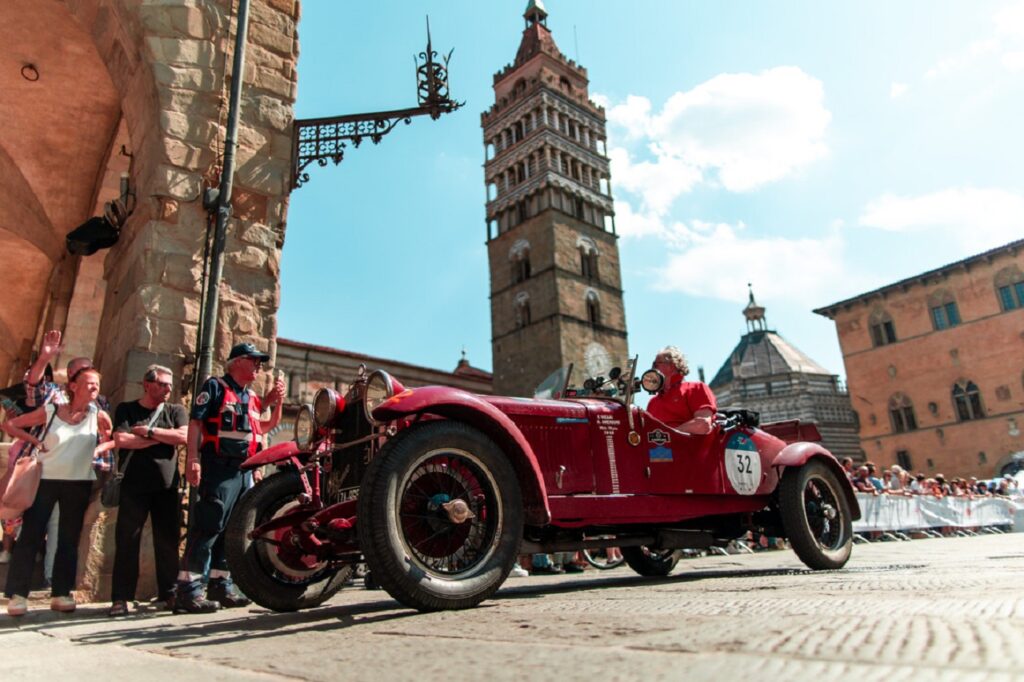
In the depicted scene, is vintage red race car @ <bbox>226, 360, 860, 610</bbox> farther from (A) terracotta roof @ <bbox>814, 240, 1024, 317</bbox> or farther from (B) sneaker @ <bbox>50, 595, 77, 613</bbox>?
(A) terracotta roof @ <bbox>814, 240, 1024, 317</bbox>

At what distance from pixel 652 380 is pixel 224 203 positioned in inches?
144

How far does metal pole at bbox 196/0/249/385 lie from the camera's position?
482 cm

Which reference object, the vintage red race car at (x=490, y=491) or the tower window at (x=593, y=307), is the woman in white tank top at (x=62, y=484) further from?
the tower window at (x=593, y=307)

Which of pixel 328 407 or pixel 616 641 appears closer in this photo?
pixel 616 641

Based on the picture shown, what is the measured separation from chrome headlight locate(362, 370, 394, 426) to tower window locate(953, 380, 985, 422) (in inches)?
1557

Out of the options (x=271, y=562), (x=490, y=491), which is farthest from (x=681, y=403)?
(x=271, y=562)

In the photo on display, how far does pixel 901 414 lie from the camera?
36.4 m

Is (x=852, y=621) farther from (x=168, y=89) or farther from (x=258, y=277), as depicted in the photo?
(x=168, y=89)

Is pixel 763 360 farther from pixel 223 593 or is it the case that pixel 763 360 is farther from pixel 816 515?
pixel 223 593

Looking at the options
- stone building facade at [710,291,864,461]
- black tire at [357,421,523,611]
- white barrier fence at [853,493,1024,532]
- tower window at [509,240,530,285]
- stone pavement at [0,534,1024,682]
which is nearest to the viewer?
stone pavement at [0,534,1024,682]

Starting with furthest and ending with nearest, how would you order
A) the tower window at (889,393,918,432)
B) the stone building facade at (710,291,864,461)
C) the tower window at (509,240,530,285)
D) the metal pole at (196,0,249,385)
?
the stone building facade at (710,291,864,461), the tower window at (509,240,530,285), the tower window at (889,393,918,432), the metal pole at (196,0,249,385)

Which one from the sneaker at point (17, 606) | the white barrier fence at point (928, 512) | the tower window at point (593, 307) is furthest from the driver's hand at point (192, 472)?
the tower window at point (593, 307)

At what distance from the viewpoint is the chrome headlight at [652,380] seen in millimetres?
3865

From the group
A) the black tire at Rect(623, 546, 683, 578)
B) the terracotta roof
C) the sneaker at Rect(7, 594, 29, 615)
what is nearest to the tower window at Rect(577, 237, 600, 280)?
the terracotta roof
